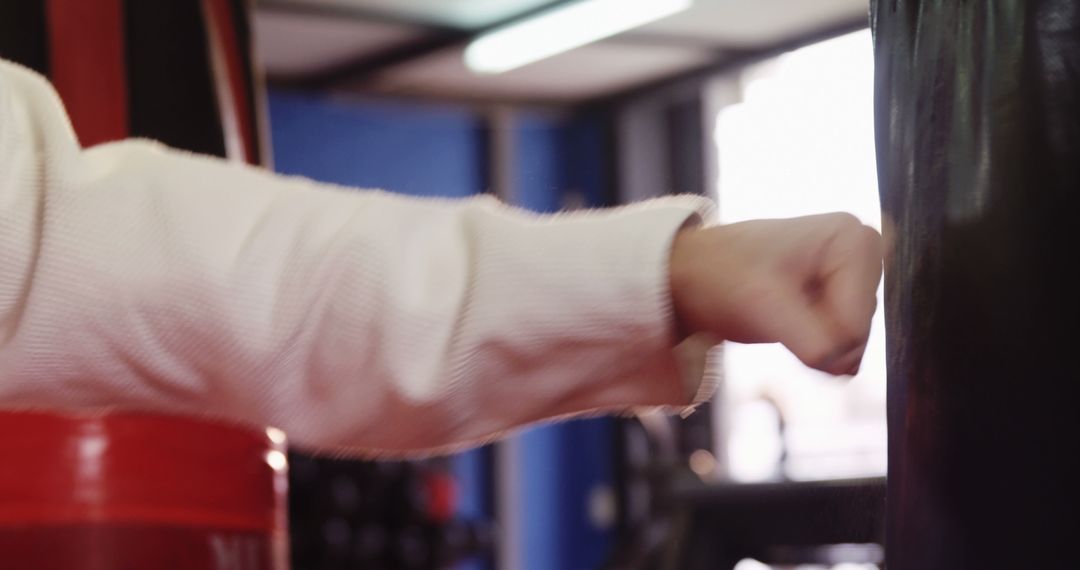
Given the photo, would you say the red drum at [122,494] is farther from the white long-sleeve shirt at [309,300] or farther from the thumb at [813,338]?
the thumb at [813,338]

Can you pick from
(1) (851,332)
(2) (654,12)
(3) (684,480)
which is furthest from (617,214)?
(2) (654,12)

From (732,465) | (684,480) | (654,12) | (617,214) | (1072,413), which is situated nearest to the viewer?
(1072,413)

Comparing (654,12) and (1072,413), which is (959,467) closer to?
(1072,413)

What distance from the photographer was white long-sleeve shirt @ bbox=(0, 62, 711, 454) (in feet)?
2.31

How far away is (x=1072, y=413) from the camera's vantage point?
0.56 meters

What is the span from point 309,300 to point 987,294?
36cm

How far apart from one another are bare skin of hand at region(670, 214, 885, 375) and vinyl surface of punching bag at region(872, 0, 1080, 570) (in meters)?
0.04

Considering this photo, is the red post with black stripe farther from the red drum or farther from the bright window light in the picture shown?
the bright window light

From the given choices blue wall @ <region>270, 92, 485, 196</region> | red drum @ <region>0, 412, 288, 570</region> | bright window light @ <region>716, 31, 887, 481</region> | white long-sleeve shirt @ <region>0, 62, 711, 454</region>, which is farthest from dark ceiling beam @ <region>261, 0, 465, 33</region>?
white long-sleeve shirt @ <region>0, 62, 711, 454</region>

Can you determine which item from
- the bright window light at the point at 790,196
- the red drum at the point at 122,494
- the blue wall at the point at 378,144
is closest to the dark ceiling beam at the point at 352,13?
the blue wall at the point at 378,144

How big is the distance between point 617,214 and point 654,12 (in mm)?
4563

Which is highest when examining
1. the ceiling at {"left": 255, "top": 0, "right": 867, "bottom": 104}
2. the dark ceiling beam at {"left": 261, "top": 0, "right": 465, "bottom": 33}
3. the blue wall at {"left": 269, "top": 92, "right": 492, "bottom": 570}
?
the dark ceiling beam at {"left": 261, "top": 0, "right": 465, "bottom": 33}

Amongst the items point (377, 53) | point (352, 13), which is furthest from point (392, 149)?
point (352, 13)

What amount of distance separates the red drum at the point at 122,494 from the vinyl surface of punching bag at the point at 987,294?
0.71 meters
